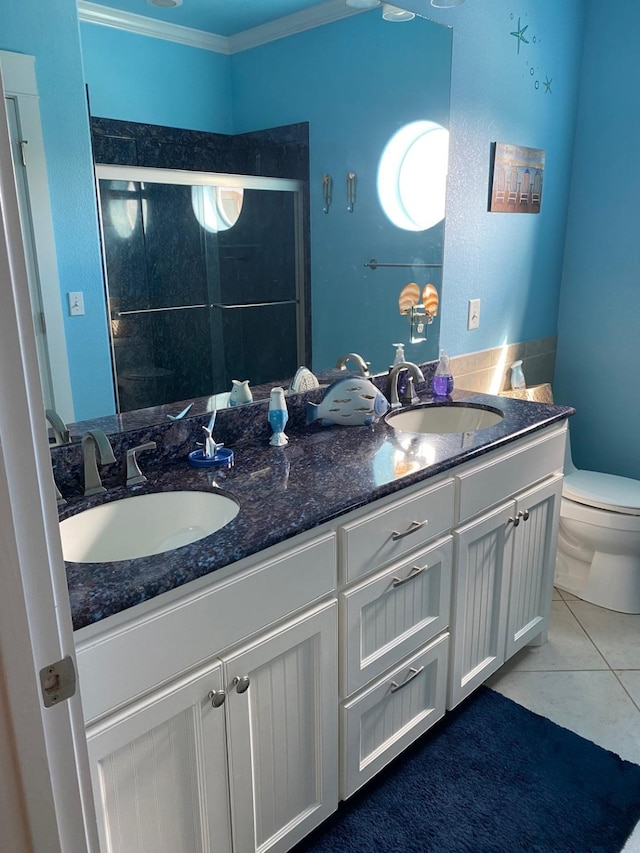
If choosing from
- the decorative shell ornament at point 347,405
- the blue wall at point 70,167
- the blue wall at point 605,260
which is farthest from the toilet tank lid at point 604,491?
the blue wall at point 70,167

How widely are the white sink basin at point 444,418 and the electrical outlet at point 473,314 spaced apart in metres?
0.49

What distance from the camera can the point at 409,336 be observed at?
238 cm

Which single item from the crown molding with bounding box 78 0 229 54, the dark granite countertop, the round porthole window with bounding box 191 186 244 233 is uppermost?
the crown molding with bounding box 78 0 229 54

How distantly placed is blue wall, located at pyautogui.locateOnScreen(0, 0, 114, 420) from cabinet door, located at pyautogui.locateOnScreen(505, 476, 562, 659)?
1.26m

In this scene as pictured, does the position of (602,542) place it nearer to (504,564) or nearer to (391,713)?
(504,564)

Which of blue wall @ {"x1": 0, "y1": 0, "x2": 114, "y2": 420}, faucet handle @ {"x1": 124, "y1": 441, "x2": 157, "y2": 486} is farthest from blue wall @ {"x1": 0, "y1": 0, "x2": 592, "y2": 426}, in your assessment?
faucet handle @ {"x1": 124, "y1": 441, "x2": 157, "y2": 486}

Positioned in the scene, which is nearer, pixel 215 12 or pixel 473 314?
pixel 215 12

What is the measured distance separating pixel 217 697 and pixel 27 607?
58cm

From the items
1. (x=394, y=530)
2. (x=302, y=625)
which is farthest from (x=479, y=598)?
(x=302, y=625)

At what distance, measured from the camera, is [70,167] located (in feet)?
4.53

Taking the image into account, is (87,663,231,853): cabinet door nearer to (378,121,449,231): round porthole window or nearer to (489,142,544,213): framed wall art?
(378,121,449,231): round porthole window

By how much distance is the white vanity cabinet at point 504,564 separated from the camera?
182cm

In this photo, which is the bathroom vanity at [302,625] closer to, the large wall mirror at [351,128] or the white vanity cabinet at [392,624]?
the white vanity cabinet at [392,624]

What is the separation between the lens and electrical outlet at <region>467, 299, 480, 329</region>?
2.58m
